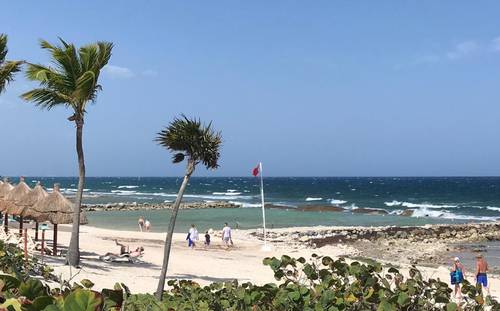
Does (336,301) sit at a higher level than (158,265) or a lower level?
higher

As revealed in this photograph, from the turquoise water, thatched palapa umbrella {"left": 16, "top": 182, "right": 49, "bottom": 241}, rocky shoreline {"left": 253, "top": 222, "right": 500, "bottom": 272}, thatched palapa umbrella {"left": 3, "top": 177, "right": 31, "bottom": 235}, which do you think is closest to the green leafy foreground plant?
thatched palapa umbrella {"left": 16, "top": 182, "right": 49, "bottom": 241}

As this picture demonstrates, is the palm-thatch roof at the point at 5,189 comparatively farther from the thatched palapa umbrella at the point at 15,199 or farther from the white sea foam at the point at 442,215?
the white sea foam at the point at 442,215

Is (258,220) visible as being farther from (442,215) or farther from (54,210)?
(54,210)

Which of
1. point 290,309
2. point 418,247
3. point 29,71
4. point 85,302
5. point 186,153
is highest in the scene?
point 29,71

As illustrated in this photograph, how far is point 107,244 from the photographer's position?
2295 cm

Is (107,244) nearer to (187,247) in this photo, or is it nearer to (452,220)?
(187,247)

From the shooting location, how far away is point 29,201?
15695 mm

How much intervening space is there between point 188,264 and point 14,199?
5.75 metres

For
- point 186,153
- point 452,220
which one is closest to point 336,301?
point 186,153

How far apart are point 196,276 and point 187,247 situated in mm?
9960

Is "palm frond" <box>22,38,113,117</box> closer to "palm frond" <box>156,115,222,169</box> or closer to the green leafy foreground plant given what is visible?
"palm frond" <box>156,115,222,169</box>

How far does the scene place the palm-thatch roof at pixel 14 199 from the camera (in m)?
16.1

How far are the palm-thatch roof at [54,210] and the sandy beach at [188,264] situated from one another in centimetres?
107

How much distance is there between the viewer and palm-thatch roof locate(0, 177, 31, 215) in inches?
634
